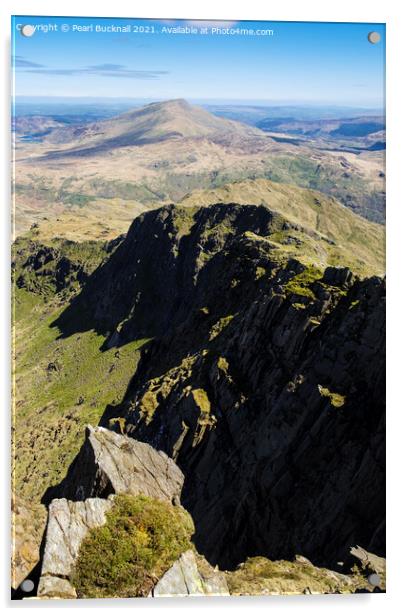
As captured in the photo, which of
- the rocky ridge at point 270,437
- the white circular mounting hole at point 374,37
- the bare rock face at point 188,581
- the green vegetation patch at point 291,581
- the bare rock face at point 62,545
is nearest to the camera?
the bare rock face at point 62,545

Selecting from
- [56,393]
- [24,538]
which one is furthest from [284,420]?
[56,393]

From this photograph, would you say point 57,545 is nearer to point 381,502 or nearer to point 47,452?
point 381,502

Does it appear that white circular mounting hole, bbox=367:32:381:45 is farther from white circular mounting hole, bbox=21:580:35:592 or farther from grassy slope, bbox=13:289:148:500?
grassy slope, bbox=13:289:148:500

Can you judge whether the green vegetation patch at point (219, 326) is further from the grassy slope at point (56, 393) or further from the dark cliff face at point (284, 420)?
the grassy slope at point (56, 393)

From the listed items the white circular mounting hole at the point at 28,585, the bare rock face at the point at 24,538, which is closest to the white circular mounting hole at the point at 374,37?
the bare rock face at the point at 24,538
